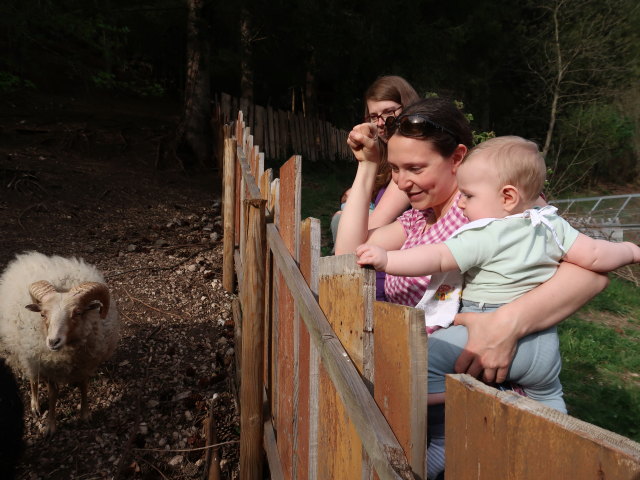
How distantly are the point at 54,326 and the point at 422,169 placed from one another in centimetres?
314

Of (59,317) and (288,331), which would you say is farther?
(59,317)

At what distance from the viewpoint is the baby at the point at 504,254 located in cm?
154

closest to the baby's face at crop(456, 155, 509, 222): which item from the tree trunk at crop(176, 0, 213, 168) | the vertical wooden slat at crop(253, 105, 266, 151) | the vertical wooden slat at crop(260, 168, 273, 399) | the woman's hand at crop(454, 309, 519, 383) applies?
the woman's hand at crop(454, 309, 519, 383)

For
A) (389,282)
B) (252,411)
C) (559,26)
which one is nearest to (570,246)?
(389,282)

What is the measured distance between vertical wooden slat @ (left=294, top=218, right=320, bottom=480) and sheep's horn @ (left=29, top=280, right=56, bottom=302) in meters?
2.71

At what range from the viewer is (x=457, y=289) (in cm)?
169

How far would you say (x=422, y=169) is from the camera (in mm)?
1862

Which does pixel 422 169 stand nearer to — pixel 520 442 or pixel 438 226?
pixel 438 226

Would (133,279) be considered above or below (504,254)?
below

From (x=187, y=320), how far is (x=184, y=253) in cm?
177

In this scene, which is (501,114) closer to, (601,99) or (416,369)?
(601,99)

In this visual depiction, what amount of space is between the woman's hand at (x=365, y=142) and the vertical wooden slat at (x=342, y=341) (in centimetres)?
58

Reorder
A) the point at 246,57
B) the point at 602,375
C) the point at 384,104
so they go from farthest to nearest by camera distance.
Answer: the point at 246,57 → the point at 602,375 → the point at 384,104

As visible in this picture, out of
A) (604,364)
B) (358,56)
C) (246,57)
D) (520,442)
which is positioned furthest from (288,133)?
(520,442)
